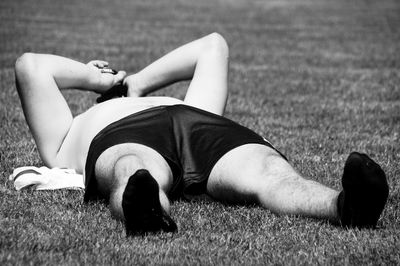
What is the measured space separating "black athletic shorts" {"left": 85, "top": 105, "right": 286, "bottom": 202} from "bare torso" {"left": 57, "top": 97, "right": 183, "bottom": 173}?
0.19m

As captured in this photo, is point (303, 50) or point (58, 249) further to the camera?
point (303, 50)

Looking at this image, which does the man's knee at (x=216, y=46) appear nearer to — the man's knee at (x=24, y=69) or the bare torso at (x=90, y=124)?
the bare torso at (x=90, y=124)

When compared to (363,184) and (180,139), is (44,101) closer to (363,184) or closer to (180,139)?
(180,139)

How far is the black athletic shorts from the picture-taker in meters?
3.95

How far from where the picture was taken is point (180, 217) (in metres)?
3.85

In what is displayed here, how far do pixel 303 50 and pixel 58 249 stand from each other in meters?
11.1

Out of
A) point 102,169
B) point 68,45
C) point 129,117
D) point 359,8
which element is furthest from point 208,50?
point 359,8

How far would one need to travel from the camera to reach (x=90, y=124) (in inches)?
173

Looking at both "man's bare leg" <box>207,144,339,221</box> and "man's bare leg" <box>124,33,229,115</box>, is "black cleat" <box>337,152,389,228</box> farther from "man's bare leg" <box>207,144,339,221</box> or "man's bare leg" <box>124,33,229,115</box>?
"man's bare leg" <box>124,33,229,115</box>

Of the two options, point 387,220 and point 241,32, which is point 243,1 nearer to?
point 241,32

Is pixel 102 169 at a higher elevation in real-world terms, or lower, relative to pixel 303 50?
higher

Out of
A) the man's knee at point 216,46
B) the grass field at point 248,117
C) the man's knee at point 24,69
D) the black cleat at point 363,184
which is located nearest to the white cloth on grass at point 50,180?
the grass field at point 248,117

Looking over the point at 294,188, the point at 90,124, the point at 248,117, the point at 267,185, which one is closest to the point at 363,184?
the point at 294,188

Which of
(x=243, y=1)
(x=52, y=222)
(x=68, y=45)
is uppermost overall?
(x=52, y=222)
